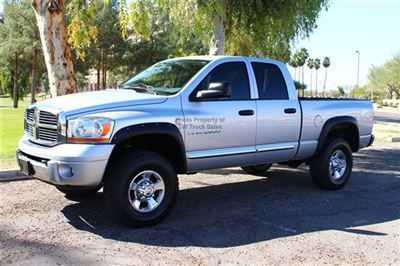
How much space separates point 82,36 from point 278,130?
217 inches

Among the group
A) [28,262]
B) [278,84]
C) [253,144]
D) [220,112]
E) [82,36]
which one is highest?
[82,36]

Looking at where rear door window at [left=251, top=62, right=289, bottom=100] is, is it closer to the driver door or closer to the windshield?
the driver door

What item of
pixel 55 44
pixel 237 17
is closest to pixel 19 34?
pixel 237 17

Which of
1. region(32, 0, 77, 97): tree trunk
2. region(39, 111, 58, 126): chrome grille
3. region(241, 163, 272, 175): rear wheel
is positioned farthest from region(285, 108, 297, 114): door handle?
region(32, 0, 77, 97): tree trunk

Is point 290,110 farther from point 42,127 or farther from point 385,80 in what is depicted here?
point 385,80

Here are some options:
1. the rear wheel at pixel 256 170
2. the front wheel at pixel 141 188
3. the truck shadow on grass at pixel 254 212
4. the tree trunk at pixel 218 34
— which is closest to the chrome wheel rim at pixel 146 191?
the front wheel at pixel 141 188

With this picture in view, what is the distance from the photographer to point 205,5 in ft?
32.0

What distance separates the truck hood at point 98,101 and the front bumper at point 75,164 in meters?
0.43

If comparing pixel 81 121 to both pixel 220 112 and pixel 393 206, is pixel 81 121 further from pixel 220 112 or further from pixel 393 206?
pixel 393 206

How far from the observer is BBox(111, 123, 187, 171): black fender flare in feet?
16.2

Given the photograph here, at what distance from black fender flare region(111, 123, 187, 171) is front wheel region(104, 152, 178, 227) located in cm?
25

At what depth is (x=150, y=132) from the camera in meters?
5.16

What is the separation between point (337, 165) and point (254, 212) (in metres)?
2.22

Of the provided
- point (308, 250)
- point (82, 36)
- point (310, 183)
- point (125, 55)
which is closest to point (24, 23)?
point (125, 55)
